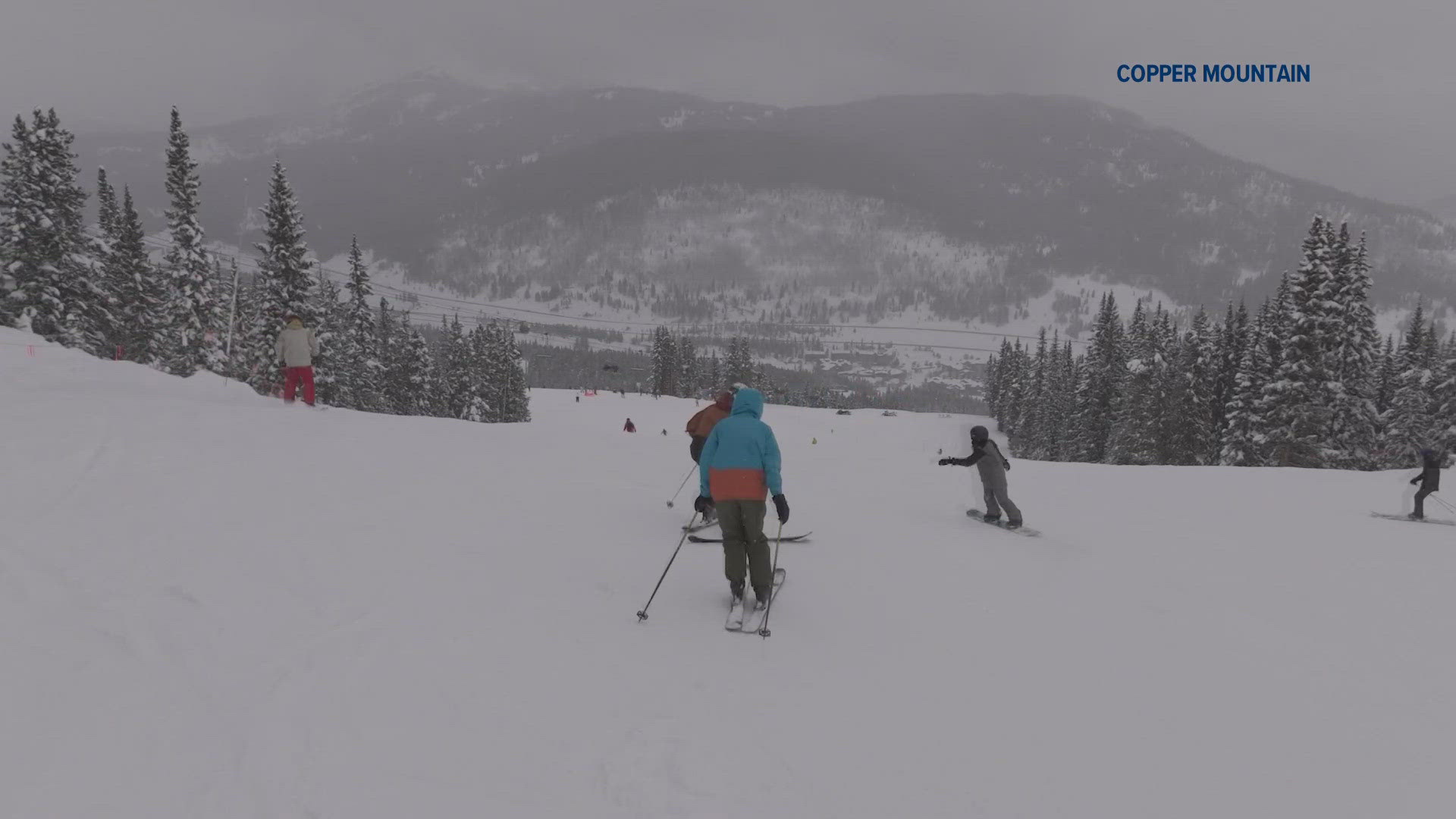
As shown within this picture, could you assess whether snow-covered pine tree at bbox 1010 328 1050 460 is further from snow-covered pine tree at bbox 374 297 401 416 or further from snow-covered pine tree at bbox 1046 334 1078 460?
snow-covered pine tree at bbox 374 297 401 416

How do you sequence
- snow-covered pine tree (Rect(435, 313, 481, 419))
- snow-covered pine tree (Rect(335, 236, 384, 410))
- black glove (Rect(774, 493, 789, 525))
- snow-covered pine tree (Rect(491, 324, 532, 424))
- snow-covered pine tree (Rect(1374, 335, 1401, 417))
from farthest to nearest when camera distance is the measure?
1. snow-covered pine tree (Rect(491, 324, 532, 424))
2. snow-covered pine tree (Rect(435, 313, 481, 419))
3. snow-covered pine tree (Rect(1374, 335, 1401, 417))
4. snow-covered pine tree (Rect(335, 236, 384, 410))
5. black glove (Rect(774, 493, 789, 525))

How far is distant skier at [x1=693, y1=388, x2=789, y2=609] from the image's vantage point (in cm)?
571

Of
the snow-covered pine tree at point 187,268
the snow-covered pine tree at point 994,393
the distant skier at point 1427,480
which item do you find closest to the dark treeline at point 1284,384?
the distant skier at point 1427,480

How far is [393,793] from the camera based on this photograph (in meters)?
3.35

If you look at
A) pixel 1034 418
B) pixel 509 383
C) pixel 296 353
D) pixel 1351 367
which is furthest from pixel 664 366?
pixel 296 353

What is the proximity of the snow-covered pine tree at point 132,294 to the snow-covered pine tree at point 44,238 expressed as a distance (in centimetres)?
536

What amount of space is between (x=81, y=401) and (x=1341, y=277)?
43.7m

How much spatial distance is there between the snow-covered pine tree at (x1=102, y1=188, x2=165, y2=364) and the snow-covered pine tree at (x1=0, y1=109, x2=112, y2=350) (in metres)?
5.36

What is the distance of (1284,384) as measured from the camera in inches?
1185

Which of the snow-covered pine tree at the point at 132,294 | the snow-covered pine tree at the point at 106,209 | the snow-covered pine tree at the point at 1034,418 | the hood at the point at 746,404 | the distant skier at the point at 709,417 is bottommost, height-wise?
the snow-covered pine tree at the point at 1034,418

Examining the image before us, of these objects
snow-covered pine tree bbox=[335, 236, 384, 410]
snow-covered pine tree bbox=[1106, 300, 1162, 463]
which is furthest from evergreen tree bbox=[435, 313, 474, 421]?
snow-covered pine tree bbox=[1106, 300, 1162, 463]

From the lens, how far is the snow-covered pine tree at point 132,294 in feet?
117

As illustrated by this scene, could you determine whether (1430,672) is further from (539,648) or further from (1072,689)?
(539,648)

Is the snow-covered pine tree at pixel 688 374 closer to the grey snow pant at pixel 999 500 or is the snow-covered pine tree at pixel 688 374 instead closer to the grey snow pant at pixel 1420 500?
the grey snow pant at pixel 1420 500
